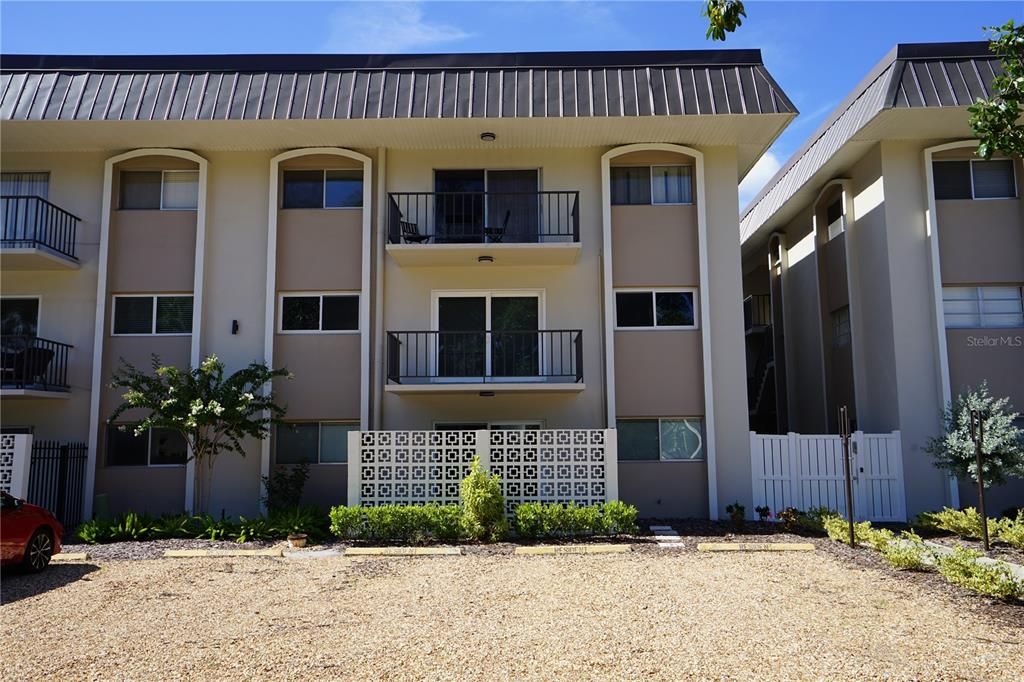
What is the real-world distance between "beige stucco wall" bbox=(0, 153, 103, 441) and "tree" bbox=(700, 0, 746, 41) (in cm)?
1397

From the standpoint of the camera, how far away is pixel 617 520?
1292 cm

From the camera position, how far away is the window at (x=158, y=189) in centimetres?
1647

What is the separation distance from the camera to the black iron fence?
14656 millimetres

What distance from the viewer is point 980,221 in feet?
51.2

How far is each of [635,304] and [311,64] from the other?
797 centimetres

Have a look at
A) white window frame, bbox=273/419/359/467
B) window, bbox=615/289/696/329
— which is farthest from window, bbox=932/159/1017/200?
white window frame, bbox=273/419/359/467

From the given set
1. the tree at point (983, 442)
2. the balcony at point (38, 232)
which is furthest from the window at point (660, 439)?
the balcony at point (38, 232)

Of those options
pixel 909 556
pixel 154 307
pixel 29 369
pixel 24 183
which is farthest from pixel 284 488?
pixel 909 556

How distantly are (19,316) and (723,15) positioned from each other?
50.5 ft

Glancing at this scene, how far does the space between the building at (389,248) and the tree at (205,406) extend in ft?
2.34

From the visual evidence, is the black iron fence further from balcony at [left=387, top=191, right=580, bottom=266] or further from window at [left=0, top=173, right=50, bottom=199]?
balcony at [left=387, top=191, right=580, bottom=266]

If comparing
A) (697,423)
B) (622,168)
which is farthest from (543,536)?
(622,168)

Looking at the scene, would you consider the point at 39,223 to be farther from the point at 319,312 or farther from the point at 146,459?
the point at 319,312

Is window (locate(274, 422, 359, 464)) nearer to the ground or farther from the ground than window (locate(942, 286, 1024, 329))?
nearer to the ground
